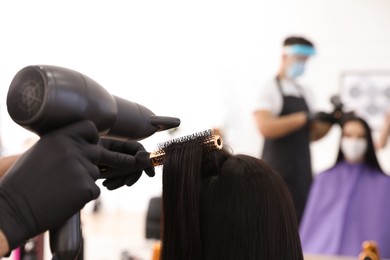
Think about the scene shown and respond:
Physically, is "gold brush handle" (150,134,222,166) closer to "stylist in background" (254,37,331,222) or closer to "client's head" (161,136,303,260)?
"client's head" (161,136,303,260)

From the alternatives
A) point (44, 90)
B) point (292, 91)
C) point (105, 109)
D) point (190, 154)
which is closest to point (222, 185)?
point (190, 154)

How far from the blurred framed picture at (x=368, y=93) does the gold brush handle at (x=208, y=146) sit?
180 inches

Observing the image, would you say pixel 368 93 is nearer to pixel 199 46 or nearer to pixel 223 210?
pixel 199 46

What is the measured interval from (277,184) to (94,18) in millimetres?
4933

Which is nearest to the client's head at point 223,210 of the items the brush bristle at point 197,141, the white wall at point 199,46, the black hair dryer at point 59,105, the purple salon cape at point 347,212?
the brush bristle at point 197,141

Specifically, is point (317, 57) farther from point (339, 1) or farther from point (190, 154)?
point (190, 154)

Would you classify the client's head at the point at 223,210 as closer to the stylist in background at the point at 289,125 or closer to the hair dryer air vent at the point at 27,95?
the hair dryer air vent at the point at 27,95

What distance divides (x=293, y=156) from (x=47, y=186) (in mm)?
2735

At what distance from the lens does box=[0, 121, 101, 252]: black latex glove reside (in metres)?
0.63

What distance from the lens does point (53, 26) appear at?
17.5 feet

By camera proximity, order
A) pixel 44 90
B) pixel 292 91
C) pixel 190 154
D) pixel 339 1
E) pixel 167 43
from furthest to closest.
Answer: pixel 167 43, pixel 339 1, pixel 292 91, pixel 190 154, pixel 44 90

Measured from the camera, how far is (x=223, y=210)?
3.16 ft

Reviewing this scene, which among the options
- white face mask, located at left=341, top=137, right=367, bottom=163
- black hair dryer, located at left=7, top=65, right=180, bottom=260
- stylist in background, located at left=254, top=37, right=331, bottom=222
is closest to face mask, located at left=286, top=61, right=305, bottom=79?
stylist in background, located at left=254, top=37, right=331, bottom=222

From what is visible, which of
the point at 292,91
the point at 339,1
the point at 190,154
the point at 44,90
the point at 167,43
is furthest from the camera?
the point at 167,43
